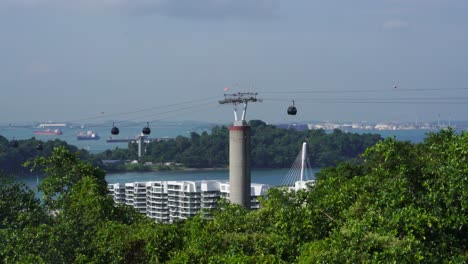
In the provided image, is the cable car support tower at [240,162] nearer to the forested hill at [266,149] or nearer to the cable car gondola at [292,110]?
the cable car gondola at [292,110]

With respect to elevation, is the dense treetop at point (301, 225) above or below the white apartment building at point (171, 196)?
above

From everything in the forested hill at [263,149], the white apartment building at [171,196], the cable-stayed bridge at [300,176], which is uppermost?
the forested hill at [263,149]

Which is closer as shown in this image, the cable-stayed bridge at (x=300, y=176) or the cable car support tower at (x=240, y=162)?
the cable car support tower at (x=240, y=162)

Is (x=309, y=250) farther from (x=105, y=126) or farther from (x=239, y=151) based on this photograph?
(x=105, y=126)

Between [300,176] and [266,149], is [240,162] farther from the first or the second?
[266,149]

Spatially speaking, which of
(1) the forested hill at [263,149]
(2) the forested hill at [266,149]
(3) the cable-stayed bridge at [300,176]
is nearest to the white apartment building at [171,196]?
(3) the cable-stayed bridge at [300,176]

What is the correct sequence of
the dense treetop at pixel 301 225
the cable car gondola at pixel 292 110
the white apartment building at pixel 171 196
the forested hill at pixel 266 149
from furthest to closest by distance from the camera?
1. the forested hill at pixel 266 149
2. the white apartment building at pixel 171 196
3. the cable car gondola at pixel 292 110
4. the dense treetop at pixel 301 225

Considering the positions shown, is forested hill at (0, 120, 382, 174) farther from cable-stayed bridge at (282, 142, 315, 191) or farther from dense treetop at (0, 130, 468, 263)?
dense treetop at (0, 130, 468, 263)
